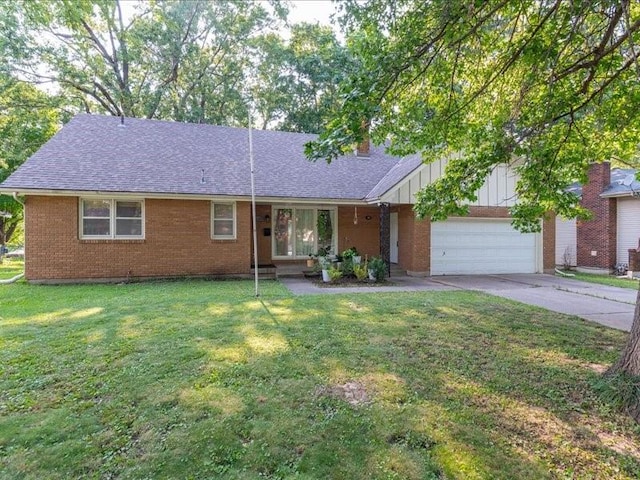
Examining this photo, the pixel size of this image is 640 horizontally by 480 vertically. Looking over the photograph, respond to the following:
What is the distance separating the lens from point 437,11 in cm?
500

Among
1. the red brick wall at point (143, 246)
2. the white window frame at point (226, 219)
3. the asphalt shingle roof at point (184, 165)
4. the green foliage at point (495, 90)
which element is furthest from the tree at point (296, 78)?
the green foliage at point (495, 90)

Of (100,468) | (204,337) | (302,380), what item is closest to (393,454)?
(302,380)

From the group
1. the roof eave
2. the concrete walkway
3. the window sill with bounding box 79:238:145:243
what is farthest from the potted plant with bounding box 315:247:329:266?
the window sill with bounding box 79:238:145:243

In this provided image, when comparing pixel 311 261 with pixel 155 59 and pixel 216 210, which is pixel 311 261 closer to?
pixel 216 210

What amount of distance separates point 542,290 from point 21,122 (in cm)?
2541

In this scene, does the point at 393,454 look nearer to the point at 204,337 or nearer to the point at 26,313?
the point at 204,337

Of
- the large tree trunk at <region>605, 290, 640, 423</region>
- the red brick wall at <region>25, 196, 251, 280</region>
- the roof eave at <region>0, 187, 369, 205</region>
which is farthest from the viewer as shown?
the red brick wall at <region>25, 196, 251, 280</region>

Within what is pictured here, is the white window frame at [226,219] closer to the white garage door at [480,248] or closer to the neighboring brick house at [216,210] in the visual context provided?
the neighboring brick house at [216,210]

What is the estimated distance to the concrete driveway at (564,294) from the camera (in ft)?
24.7

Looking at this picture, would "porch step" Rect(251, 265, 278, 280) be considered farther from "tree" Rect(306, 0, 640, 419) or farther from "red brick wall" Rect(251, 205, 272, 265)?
"tree" Rect(306, 0, 640, 419)

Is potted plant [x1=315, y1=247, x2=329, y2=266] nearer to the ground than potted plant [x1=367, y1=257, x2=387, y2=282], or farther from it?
farther from it

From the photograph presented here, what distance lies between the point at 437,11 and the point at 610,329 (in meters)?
5.66

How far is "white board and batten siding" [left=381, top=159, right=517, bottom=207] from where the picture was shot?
1241 centimetres

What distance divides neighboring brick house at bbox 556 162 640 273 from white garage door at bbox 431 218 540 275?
337cm
